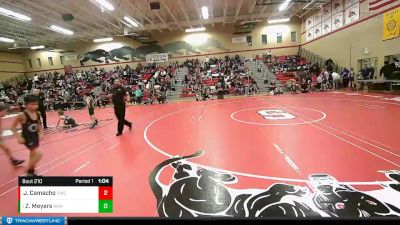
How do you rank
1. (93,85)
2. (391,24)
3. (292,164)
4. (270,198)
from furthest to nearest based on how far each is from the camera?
(93,85), (391,24), (292,164), (270,198)

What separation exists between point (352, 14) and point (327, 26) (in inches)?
140

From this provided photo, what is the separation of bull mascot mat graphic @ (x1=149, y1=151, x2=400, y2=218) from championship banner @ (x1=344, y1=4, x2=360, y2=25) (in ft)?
51.1

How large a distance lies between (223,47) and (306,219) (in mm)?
26813

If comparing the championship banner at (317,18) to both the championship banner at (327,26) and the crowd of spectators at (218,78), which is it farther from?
the crowd of spectators at (218,78)

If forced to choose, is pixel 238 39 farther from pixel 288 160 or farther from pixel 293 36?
pixel 288 160

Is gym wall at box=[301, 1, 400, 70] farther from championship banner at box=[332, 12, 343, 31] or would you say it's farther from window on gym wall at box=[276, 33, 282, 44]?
window on gym wall at box=[276, 33, 282, 44]

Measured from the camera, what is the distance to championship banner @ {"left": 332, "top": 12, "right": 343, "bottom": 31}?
17.9 meters

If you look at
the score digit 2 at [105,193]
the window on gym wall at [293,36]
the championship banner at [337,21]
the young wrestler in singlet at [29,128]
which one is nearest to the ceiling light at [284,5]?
the championship banner at [337,21]

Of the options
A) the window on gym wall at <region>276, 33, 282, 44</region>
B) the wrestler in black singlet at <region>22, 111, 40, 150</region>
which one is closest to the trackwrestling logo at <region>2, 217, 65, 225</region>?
the wrestler in black singlet at <region>22, 111, 40, 150</region>

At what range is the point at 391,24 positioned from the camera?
12891 millimetres

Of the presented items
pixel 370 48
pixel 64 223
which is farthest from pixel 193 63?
pixel 64 223

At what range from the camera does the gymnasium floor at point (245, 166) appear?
253 centimetres

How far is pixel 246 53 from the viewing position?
87.5ft
